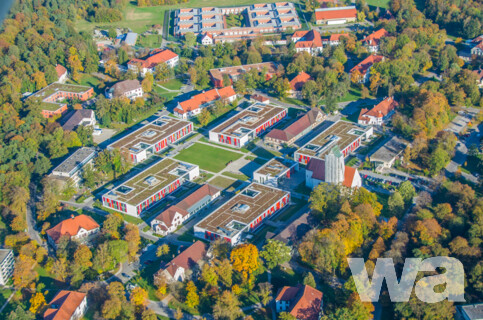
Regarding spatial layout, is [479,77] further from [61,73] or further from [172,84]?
[61,73]

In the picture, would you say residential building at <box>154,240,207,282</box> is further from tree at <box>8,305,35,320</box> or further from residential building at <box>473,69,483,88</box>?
residential building at <box>473,69,483,88</box>

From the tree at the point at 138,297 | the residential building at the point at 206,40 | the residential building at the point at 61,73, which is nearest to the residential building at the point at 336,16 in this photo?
the residential building at the point at 206,40

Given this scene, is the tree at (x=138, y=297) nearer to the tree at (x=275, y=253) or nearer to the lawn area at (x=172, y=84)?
the tree at (x=275, y=253)

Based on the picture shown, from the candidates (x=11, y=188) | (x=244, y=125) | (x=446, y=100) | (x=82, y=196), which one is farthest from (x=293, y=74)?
(x=11, y=188)

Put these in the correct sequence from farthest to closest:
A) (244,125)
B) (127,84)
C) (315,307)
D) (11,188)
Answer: (127,84) → (244,125) → (11,188) → (315,307)

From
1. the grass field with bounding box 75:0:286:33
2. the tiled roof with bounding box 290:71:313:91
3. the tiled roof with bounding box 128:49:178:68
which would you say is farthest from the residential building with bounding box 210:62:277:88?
the grass field with bounding box 75:0:286:33

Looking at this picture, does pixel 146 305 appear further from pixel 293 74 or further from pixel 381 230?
pixel 293 74
